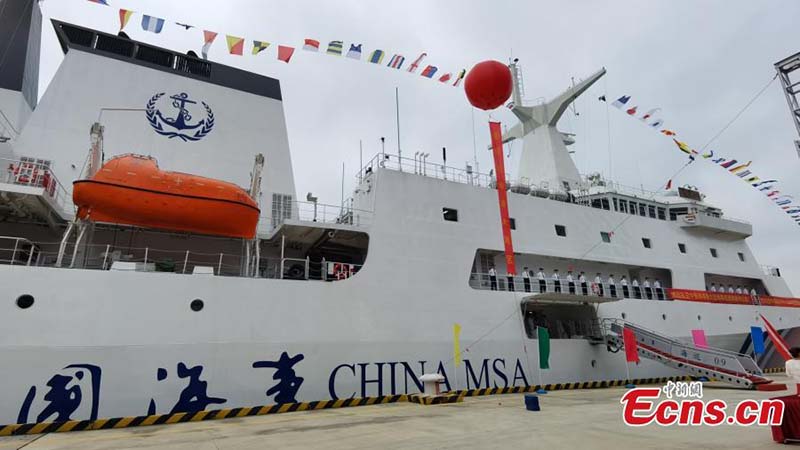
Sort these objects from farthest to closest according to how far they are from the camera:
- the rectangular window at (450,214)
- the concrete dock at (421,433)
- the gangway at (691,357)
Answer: the rectangular window at (450,214) → the gangway at (691,357) → the concrete dock at (421,433)

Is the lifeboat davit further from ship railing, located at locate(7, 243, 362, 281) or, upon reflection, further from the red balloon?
the red balloon

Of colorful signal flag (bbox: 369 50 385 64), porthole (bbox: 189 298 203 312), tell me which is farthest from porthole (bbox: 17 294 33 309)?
colorful signal flag (bbox: 369 50 385 64)

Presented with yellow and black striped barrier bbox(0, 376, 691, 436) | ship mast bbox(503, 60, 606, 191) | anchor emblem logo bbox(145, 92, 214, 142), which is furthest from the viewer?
ship mast bbox(503, 60, 606, 191)

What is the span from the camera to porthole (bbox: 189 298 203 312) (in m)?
7.89

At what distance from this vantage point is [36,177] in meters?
7.96

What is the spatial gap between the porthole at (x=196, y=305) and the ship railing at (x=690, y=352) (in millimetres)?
10361

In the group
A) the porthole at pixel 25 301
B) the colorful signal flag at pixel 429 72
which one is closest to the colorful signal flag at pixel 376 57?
the colorful signal flag at pixel 429 72

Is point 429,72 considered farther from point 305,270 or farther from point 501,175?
point 305,270

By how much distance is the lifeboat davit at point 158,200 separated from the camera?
7.66m

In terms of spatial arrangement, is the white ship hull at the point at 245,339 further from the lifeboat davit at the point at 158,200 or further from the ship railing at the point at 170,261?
the lifeboat davit at the point at 158,200

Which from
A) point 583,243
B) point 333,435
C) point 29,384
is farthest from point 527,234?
point 29,384

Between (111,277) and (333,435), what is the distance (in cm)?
472

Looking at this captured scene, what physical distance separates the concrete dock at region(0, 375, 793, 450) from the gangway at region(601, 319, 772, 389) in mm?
4052

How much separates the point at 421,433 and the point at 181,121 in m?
8.88
